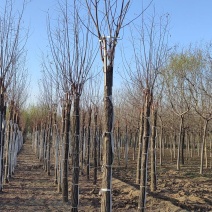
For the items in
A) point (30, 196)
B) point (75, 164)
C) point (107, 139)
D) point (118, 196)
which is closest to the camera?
point (107, 139)

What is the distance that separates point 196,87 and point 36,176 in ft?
23.6

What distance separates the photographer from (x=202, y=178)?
11.2m

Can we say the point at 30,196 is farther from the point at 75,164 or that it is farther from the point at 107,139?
the point at 107,139

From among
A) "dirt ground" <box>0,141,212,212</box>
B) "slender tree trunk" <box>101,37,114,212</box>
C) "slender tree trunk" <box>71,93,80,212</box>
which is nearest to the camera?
"slender tree trunk" <box>101,37,114,212</box>

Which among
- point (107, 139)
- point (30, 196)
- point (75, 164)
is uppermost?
point (107, 139)

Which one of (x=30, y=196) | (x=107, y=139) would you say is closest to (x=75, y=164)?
(x=107, y=139)

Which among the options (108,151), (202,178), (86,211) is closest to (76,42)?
(108,151)

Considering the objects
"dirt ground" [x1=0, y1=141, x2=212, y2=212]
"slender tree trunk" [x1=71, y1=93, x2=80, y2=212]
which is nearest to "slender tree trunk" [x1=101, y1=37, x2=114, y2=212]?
"slender tree trunk" [x1=71, y1=93, x2=80, y2=212]

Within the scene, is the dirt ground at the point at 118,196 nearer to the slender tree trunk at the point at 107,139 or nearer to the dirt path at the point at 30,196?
the dirt path at the point at 30,196

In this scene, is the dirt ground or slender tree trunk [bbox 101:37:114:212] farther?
the dirt ground

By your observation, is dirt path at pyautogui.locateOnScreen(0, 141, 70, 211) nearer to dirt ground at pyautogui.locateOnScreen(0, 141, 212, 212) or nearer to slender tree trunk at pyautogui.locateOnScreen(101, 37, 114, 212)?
dirt ground at pyautogui.locateOnScreen(0, 141, 212, 212)

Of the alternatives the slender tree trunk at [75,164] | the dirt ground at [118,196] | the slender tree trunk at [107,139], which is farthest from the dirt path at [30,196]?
the slender tree trunk at [107,139]

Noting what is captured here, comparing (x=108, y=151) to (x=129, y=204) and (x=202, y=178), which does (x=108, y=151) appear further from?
(x=202, y=178)

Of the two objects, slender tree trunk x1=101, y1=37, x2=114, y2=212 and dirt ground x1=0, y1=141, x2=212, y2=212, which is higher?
slender tree trunk x1=101, y1=37, x2=114, y2=212
